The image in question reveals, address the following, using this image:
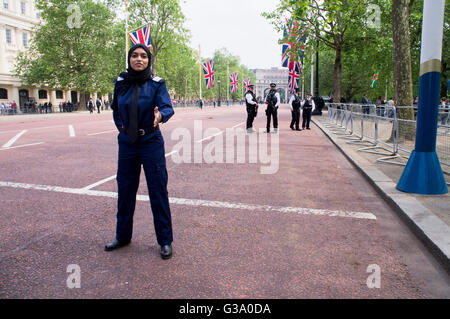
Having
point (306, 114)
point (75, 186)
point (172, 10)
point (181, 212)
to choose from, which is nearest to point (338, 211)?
point (181, 212)

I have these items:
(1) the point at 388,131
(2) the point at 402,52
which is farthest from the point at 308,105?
(1) the point at 388,131

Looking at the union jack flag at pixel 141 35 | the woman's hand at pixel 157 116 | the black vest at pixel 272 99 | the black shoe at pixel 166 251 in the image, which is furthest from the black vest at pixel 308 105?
the union jack flag at pixel 141 35

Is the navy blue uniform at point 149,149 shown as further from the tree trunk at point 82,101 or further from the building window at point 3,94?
the building window at point 3,94

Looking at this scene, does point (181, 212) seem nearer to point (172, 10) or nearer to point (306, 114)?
point (306, 114)

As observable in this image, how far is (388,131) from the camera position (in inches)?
370

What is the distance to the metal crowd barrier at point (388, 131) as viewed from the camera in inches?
260

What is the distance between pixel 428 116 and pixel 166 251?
4371mm

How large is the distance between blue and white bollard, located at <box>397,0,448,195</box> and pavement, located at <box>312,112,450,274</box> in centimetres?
18

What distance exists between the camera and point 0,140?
41.7 ft

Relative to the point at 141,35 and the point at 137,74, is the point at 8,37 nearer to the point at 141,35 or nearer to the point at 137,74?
the point at 141,35

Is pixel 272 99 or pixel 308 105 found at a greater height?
pixel 272 99

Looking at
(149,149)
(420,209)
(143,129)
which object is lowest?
(420,209)
